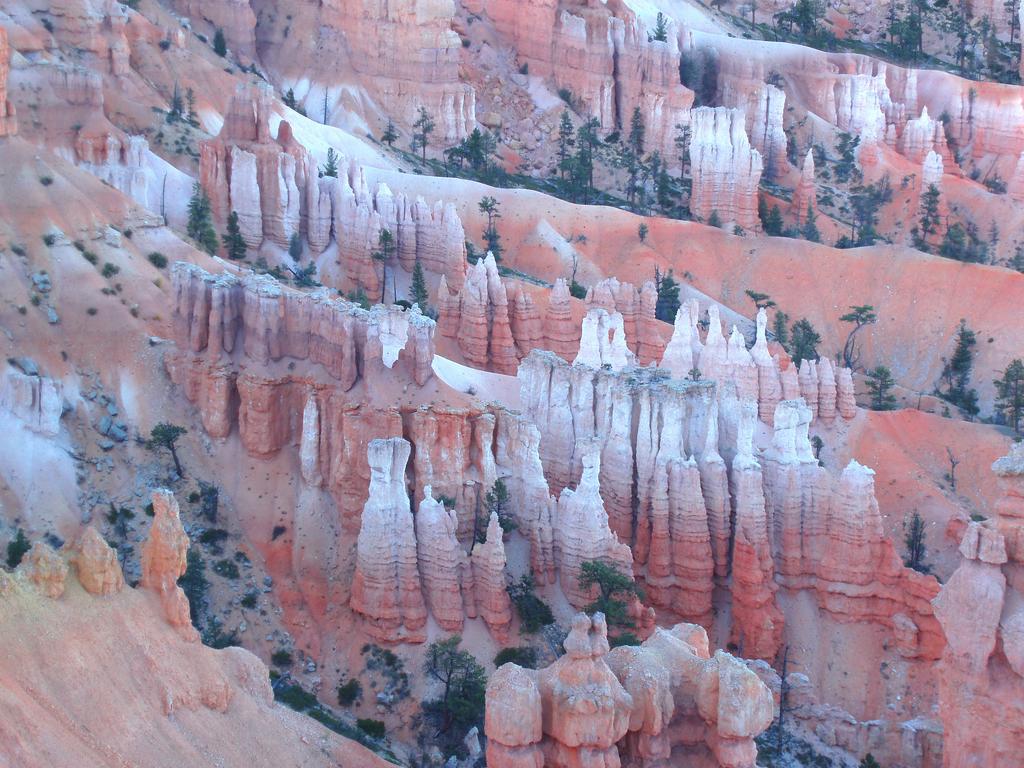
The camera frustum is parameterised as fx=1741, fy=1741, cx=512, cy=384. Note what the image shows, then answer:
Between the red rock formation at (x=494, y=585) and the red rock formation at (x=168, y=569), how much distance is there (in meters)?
13.6

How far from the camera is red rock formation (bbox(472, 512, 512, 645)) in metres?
51.0

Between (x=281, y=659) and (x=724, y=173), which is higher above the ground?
(x=724, y=173)

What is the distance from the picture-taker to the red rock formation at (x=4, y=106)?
211 ft

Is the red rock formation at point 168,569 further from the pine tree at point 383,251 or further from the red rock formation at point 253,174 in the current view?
the pine tree at point 383,251

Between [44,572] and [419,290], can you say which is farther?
[419,290]

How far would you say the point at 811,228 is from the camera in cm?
10081

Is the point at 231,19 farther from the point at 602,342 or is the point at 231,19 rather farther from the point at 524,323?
the point at 602,342

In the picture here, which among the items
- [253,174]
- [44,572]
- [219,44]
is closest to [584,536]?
[44,572]

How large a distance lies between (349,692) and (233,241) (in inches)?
1174

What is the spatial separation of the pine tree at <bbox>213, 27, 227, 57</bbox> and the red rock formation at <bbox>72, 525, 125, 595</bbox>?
2602 inches

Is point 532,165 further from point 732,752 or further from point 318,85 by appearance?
point 732,752

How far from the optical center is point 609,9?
4540 inches

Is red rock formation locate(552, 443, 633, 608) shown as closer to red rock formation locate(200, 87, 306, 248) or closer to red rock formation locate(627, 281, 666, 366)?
red rock formation locate(627, 281, 666, 366)

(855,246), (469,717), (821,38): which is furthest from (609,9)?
(469,717)
